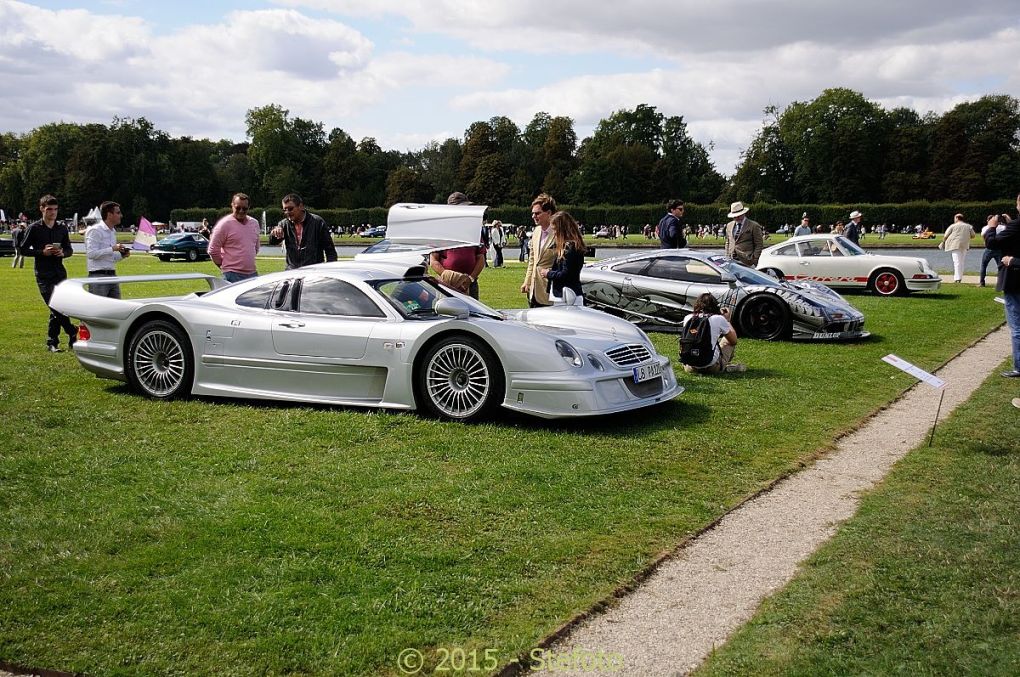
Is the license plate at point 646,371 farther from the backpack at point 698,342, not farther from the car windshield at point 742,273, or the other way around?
the car windshield at point 742,273

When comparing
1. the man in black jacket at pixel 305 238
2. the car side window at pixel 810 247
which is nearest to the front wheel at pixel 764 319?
the man in black jacket at pixel 305 238

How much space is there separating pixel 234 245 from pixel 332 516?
609 centimetres

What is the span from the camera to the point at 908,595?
4176 millimetres

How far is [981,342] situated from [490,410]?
28.5 ft

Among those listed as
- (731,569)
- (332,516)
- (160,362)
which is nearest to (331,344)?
(160,362)

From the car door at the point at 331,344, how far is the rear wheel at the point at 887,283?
48.3ft

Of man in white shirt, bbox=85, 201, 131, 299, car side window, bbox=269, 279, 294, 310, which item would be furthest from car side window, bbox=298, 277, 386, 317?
man in white shirt, bbox=85, 201, 131, 299

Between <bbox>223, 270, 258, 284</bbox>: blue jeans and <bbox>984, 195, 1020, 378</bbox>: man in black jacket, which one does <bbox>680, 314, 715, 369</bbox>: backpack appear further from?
<bbox>223, 270, 258, 284</bbox>: blue jeans

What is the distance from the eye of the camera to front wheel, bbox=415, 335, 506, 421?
7348 millimetres

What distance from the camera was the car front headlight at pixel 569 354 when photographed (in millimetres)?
7289

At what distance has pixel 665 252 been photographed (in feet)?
45.4

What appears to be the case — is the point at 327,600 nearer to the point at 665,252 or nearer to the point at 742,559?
the point at 742,559

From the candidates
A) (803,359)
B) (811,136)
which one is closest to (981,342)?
(803,359)

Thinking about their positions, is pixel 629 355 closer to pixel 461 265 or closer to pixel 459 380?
pixel 459 380
